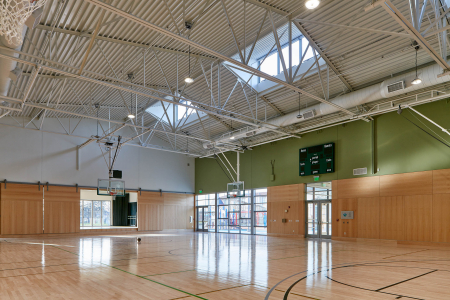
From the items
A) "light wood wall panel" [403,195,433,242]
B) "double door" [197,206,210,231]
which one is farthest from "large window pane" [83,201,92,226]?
"light wood wall panel" [403,195,433,242]

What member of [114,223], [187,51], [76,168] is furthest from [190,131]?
[114,223]

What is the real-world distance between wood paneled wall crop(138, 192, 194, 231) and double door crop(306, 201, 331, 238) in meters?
13.8

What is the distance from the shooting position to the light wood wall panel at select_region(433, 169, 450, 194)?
1701 centimetres

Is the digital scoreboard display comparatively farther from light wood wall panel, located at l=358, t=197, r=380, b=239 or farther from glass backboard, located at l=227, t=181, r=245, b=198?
glass backboard, located at l=227, t=181, r=245, b=198

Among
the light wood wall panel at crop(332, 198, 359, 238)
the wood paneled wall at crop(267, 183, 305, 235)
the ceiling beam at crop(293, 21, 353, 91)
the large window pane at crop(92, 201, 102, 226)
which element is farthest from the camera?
the large window pane at crop(92, 201, 102, 226)

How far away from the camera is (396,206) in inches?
742

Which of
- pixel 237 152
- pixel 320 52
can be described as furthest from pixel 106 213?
pixel 320 52

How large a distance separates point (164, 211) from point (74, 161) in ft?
30.4

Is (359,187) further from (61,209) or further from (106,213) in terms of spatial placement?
(106,213)

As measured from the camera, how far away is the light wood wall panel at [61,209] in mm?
26188

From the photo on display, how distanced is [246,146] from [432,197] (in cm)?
1341

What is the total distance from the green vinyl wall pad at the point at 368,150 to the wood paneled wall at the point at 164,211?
25.8ft

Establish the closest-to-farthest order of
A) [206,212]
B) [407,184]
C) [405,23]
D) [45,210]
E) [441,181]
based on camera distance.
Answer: [405,23] → [441,181] → [407,184] → [45,210] → [206,212]

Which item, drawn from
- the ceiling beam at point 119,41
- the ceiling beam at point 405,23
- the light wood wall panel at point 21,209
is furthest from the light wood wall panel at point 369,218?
the light wood wall panel at point 21,209
